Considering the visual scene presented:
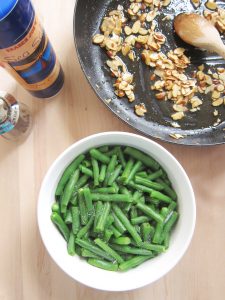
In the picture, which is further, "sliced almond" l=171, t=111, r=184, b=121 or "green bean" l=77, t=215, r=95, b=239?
"sliced almond" l=171, t=111, r=184, b=121

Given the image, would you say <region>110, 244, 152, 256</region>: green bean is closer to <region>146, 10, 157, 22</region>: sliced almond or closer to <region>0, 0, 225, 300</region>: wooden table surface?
<region>0, 0, 225, 300</region>: wooden table surface

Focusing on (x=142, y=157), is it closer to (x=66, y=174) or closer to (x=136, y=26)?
(x=66, y=174)

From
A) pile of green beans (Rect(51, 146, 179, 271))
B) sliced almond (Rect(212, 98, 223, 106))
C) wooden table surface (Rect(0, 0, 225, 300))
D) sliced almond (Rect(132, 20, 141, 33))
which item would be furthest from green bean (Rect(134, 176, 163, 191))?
sliced almond (Rect(132, 20, 141, 33))

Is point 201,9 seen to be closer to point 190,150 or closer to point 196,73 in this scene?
point 196,73

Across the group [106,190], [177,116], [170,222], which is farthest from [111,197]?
[177,116]

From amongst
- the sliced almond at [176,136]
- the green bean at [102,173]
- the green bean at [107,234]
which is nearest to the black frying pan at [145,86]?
the sliced almond at [176,136]
